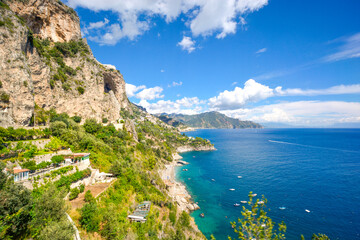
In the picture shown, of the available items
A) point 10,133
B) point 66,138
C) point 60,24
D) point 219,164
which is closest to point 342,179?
point 219,164

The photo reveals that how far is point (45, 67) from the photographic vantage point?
1284 inches

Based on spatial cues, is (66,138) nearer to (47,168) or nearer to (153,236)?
(47,168)

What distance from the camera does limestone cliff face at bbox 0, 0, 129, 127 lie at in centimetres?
2303

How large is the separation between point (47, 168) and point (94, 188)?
672cm

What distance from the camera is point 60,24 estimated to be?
42750 millimetres

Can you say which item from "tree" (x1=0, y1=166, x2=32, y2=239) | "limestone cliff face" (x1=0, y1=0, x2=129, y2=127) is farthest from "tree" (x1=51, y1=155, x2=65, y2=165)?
"limestone cliff face" (x1=0, y1=0, x2=129, y2=127)

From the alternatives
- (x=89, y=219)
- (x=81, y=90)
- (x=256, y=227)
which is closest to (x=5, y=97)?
(x=81, y=90)

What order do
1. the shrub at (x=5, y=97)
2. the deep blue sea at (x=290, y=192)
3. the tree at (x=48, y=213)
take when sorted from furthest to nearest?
the deep blue sea at (x=290, y=192)
the shrub at (x=5, y=97)
the tree at (x=48, y=213)

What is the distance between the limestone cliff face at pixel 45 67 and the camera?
75.6 feet

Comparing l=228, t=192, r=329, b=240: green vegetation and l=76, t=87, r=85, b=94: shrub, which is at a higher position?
l=76, t=87, r=85, b=94: shrub

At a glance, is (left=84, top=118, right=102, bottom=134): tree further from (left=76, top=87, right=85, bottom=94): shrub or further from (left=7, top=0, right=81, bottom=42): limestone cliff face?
(left=7, top=0, right=81, bottom=42): limestone cliff face

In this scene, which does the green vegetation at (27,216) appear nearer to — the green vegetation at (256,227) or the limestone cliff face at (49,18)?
the green vegetation at (256,227)

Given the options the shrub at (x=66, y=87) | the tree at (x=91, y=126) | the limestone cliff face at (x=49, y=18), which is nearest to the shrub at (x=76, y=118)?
the tree at (x=91, y=126)

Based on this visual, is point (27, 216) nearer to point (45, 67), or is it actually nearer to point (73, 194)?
point (73, 194)
